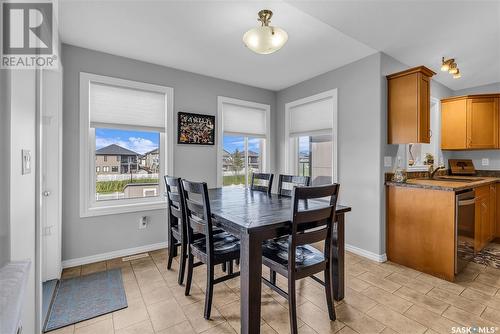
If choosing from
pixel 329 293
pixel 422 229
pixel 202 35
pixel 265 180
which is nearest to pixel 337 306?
pixel 329 293

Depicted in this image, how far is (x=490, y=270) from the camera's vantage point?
102 inches

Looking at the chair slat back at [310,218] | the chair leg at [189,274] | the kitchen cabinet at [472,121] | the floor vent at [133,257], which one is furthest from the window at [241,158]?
the kitchen cabinet at [472,121]

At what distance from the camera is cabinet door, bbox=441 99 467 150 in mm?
3703

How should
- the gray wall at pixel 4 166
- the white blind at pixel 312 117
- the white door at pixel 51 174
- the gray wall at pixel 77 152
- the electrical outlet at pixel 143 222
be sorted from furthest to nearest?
the white blind at pixel 312 117 < the electrical outlet at pixel 143 222 < the gray wall at pixel 77 152 < the white door at pixel 51 174 < the gray wall at pixel 4 166

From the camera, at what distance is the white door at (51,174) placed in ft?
7.57

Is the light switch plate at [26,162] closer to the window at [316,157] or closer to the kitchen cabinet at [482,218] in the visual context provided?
the window at [316,157]

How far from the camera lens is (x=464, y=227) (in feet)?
8.14

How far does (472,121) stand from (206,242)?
14.6 feet

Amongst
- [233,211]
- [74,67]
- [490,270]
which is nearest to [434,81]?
[490,270]

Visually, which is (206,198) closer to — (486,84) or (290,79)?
(290,79)

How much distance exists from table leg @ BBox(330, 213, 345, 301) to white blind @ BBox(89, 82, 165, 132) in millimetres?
2589

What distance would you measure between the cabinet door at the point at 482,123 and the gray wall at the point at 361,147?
2049mm

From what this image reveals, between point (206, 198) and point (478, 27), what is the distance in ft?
10.3

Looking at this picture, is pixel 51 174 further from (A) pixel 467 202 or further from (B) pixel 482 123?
(B) pixel 482 123
